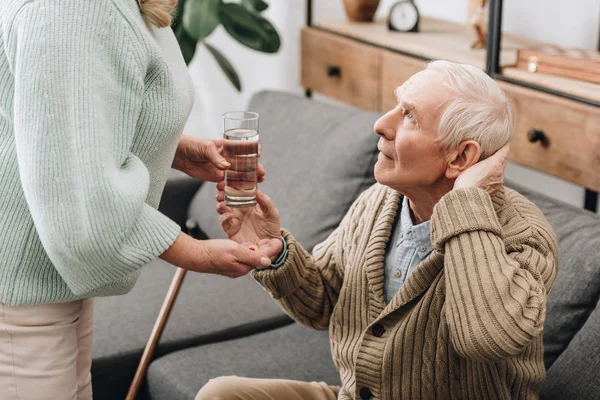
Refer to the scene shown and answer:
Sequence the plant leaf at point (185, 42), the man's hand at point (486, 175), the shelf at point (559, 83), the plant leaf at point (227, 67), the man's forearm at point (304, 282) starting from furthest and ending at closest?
the plant leaf at point (227, 67), the plant leaf at point (185, 42), the shelf at point (559, 83), the man's forearm at point (304, 282), the man's hand at point (486, 175)

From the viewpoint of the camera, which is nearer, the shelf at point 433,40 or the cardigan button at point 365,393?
the cardigan button at point 365,393

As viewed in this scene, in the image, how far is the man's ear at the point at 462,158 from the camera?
1517mm

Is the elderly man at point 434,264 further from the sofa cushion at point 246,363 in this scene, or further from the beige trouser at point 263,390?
the sofa cushion at point 246,363

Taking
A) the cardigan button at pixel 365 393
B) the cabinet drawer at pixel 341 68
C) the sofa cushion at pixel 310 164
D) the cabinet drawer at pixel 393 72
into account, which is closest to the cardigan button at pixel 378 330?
the cardigan button at pixel 365 393

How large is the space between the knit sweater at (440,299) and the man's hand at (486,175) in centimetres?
4

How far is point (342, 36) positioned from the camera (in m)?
3.22

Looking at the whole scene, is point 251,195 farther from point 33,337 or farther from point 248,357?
point 248,357

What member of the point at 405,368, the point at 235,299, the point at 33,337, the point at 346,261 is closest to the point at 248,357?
the point at 235,299

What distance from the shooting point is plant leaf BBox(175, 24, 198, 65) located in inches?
125

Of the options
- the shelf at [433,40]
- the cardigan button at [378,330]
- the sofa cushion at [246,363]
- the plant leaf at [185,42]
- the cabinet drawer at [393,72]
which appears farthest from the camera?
the plant leaf at [185,42]

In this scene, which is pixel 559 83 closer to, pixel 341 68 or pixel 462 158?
pixel 462 158

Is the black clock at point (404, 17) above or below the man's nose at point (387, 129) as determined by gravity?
below

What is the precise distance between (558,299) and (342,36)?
5.62ft

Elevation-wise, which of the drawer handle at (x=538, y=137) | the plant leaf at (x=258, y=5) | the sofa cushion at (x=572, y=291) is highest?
the plant leaf at (x=258, y=5)
